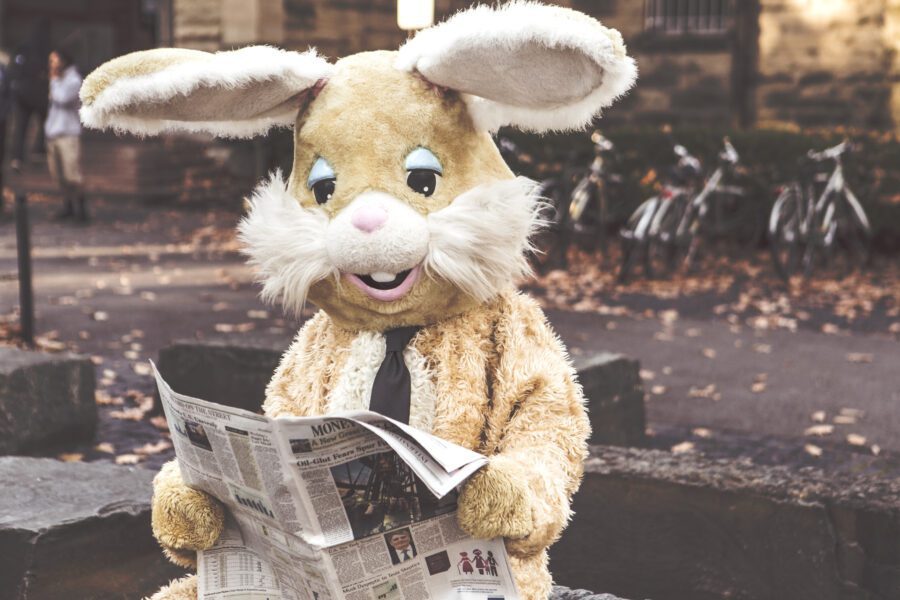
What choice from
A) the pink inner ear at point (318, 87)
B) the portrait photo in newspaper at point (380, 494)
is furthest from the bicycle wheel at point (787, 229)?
the portrait photo in newspaper at point (380, 494)

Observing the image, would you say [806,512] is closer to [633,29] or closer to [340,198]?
[340,198]

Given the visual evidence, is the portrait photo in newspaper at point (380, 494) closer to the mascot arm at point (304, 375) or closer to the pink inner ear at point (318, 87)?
the mascot arm at point (304, 375)

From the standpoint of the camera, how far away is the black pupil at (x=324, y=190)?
2508 mm

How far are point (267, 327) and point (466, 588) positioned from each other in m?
6.75

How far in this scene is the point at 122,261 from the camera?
484 inches

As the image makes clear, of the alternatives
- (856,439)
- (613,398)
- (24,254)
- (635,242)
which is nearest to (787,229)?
(635,242)

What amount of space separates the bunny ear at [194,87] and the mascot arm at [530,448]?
0.66 metres

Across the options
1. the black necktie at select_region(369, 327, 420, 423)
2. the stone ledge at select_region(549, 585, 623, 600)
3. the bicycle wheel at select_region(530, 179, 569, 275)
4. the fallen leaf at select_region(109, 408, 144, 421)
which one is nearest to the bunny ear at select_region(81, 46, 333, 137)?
the black necktie at select_region(369, 327, 420, 423)

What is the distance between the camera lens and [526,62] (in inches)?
94.5

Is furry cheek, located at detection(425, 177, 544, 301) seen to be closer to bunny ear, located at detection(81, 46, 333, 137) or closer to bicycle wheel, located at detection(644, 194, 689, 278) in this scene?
bunny ear, located at detection(81, 46, 333, 137)

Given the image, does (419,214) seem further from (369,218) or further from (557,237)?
(557,237)

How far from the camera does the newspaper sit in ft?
6.48

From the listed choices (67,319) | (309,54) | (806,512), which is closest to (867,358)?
(806,512)

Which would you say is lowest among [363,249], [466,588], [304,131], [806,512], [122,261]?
[122,261]
